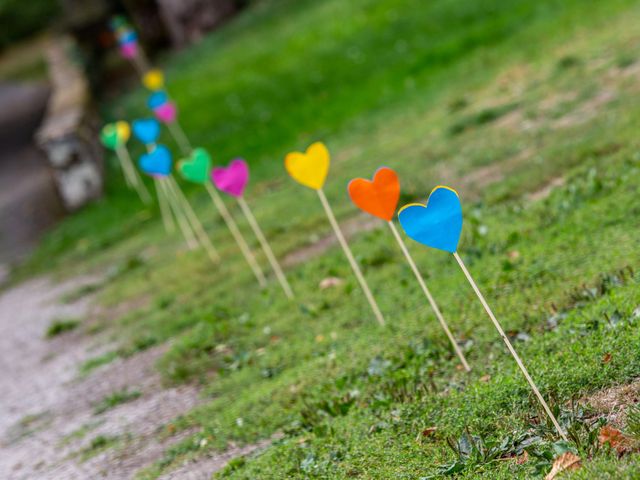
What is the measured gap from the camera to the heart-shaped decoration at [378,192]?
4418 mm

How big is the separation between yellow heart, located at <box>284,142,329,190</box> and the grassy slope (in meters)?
0.78

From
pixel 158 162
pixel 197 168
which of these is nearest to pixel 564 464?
pixel 197 168

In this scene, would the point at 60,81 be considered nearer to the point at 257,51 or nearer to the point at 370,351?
the point at 257,51

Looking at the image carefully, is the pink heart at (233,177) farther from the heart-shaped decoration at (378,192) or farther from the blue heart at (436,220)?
the blue heart at (436,220)

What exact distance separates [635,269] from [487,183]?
8.78ft

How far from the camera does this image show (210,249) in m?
8.31

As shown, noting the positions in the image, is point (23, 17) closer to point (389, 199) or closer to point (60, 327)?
point (60, 327)

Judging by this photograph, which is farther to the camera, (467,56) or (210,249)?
(467,56)

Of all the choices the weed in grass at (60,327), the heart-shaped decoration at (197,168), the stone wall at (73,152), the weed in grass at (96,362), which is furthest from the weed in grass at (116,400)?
the stone wall at (73,152)

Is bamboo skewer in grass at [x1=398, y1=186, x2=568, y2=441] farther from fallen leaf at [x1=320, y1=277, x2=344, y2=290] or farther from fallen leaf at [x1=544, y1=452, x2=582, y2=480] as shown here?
fallen leaf at [x1=320, y1=277, x2=344, y2=290]

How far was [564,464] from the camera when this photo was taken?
10.6ft

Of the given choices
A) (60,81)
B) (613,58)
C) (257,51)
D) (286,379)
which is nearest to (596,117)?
(613,58)

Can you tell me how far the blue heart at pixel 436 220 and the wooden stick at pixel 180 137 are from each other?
30.7 ft

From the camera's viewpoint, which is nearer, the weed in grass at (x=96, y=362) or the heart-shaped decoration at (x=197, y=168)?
the weed in grass at (x=96, y=362)
